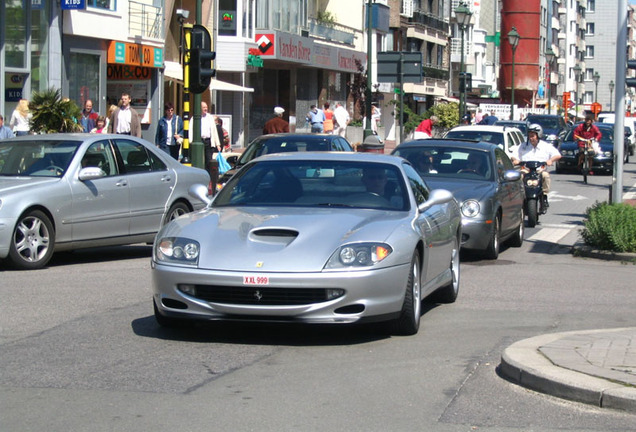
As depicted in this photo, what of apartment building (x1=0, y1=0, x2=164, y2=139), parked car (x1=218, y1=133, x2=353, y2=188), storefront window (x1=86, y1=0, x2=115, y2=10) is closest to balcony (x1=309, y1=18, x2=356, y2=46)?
apartment building (x1=0, y1=0, x2=164, y2=139)

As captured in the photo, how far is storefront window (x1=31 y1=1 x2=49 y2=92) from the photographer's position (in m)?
28.1

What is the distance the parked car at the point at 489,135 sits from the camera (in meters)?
23.8

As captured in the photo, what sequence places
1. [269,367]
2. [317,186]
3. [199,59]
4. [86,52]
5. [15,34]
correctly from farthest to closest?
[86,52], [15,34], [199,59], [317,186], [269,367]

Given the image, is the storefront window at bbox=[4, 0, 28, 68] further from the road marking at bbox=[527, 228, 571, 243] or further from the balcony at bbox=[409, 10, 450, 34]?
the balcony at bbox=[409, 10, 450, 34]

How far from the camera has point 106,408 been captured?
20.6 feet

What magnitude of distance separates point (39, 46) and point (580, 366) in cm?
2371

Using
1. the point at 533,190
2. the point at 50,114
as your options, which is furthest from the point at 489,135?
the point at 50,114

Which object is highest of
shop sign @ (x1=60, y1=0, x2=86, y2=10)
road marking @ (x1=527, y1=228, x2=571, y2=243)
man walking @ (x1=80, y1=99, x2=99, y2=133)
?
shop sign @ (x1=60, y1=0, x2=86, y2=10)

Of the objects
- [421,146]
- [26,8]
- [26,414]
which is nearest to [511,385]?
[26,414]

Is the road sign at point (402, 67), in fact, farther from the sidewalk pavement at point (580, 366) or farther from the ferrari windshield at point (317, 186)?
the sidewalk pavement at point (580, 366)

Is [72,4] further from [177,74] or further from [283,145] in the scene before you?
[283,145]

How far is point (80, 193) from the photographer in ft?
42.8

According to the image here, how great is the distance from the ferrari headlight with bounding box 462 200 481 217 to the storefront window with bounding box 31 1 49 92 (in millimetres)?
16524

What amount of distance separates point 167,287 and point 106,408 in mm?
1998
